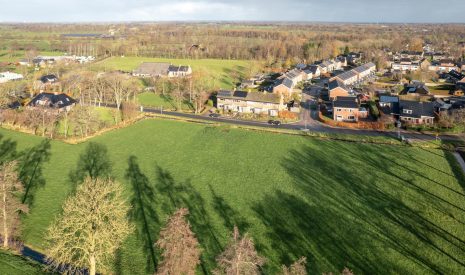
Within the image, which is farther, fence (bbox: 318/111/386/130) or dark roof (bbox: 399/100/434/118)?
dark roof (bbox: 399/100/434/118)

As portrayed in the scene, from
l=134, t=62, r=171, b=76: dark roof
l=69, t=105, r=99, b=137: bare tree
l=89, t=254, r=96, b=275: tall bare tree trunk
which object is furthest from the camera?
l=134, t=62, r=171, b=76: dark roof

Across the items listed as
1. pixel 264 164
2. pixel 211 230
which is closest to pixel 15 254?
pixel 211 230

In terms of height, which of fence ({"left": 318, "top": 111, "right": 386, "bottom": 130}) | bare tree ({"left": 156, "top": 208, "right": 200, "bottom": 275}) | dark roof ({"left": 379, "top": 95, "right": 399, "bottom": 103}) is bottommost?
bare tree ({"left": 156, "top": 208, "right": 200, "bottom": 275})

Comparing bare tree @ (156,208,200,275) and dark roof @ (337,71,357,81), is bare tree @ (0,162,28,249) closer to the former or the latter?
bare tree @ (156,208,200,275)

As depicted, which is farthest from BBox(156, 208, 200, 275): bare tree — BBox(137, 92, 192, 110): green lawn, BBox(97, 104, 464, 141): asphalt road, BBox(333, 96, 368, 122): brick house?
BBox(137, 92, 192, 110): green lawn

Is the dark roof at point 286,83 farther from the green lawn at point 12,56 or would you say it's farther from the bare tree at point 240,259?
the green lawn at point 12,56

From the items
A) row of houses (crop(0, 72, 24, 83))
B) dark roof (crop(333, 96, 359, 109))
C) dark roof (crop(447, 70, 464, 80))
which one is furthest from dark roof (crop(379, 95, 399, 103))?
row of houses (crop(0, 72, 24, 83))

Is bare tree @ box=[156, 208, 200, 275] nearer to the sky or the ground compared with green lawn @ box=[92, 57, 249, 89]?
nearer to the ground

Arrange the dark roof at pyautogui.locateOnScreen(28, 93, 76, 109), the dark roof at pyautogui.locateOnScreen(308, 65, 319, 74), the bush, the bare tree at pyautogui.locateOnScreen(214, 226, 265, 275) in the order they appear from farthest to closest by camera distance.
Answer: the dark roof at pyautogui.locateOnScreen(308, 65, 319, 74) → the dark roof at pyautogui.locateOnScreen(28, 93, 76, 109) → the bush → the bare tree at pyautogui.locateOnScreen(214, 226, 265, 275)
